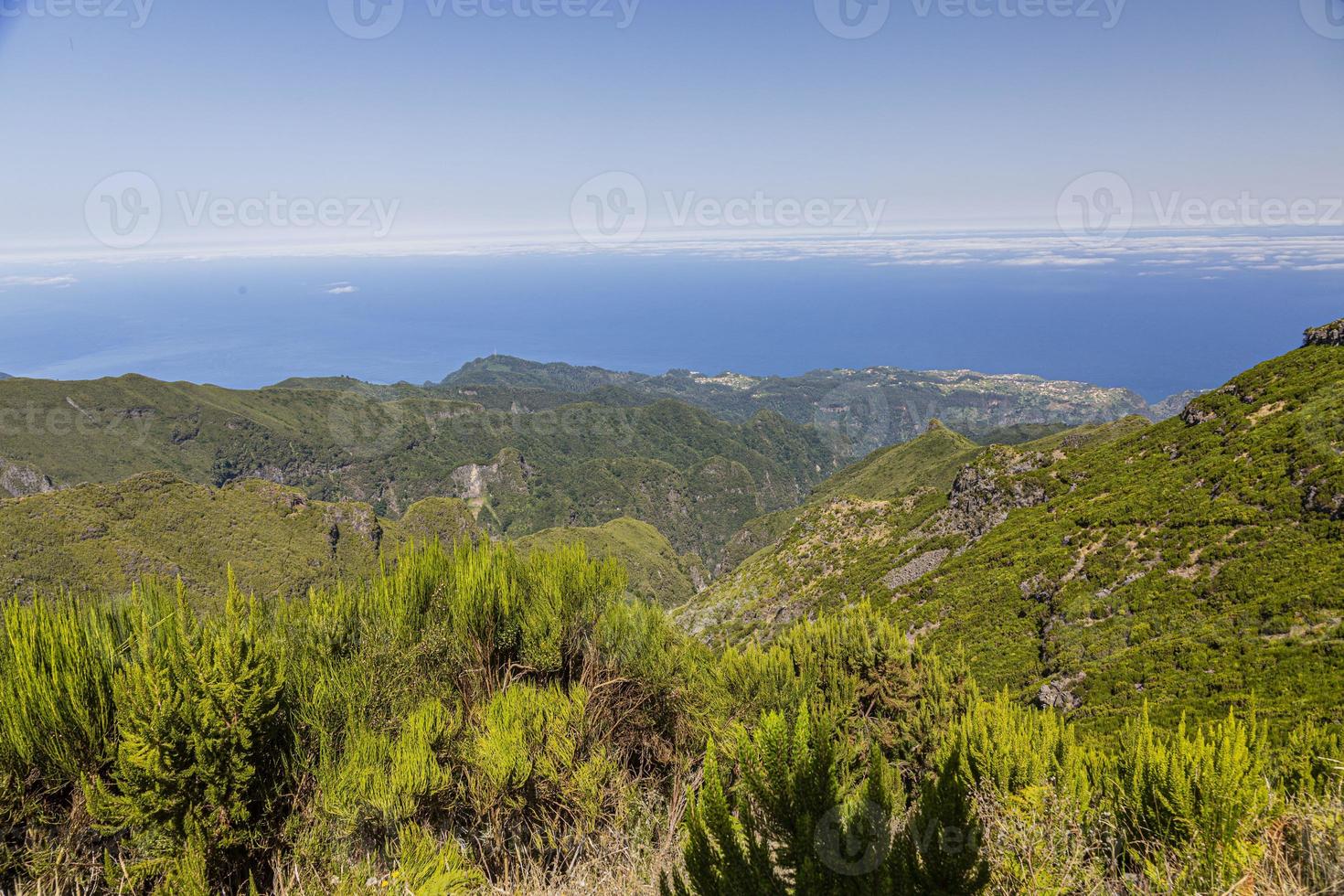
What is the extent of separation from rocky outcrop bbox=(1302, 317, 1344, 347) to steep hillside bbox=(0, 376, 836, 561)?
13033cm

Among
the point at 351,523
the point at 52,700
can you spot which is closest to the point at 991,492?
the point at 52,700

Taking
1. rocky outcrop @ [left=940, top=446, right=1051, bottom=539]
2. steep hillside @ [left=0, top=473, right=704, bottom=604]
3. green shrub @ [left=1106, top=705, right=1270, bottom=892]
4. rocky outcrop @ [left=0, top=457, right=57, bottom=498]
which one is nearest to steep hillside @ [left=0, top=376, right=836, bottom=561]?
rocky outcrop @ [left=0, top=457, right=57, bottom=498]

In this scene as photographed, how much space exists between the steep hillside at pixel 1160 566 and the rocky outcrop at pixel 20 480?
139354 millimetres

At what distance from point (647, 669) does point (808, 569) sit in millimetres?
46282

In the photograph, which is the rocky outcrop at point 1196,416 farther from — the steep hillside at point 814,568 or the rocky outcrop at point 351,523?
the rocky outcrop at point 351,523

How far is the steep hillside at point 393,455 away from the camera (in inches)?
5507

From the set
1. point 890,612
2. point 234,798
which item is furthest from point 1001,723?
point 890,612

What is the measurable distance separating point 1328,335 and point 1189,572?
62.3ft

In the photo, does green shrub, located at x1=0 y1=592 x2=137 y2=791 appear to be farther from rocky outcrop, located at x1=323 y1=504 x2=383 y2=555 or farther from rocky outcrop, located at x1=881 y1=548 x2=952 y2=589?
rocky outcrop, located at x1=323 y1=504 x2=383 y2=555

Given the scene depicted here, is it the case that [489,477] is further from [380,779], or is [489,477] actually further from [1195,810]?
[1195,810]

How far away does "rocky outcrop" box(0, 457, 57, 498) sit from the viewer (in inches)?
4326

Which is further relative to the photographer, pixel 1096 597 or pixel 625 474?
pixel 625 474

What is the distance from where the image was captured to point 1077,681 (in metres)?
20.5

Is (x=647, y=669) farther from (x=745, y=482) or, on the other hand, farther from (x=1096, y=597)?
(x=745, y=482)
